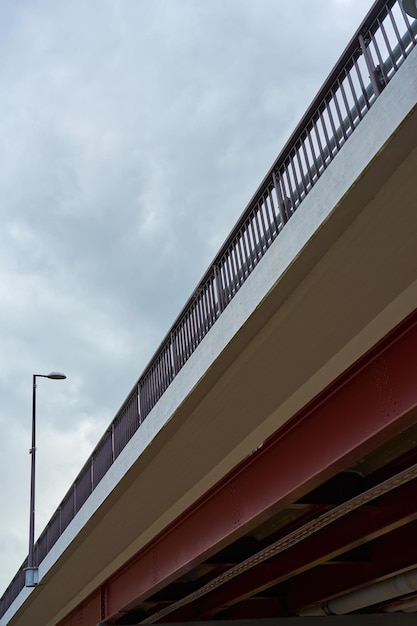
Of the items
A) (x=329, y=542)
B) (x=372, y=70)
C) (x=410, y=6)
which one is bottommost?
(x=329, y=542)

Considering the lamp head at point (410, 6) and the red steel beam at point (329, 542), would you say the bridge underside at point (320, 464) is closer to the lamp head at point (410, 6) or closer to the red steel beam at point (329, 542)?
the red steel beam at point (329, 542)

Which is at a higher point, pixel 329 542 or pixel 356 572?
pixel 329 542

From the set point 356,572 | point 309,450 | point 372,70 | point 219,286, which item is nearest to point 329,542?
point 356,572

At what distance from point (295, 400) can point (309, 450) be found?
2.47 ft

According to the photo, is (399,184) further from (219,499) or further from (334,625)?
(334,625)

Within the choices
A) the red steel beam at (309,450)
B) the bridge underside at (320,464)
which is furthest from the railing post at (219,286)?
the red steel beam at (309,450)

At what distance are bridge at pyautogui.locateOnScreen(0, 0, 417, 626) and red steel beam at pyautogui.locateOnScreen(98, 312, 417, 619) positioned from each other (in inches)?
1.1

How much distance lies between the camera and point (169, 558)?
47.8ft

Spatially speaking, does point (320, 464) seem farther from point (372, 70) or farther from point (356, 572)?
point (356, 572)

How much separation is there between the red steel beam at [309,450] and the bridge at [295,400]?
0.09ft

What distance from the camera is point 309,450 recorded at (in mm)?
10062

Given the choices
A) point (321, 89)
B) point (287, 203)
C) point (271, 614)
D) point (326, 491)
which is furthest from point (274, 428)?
point (271, 614)

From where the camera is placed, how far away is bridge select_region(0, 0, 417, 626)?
23.7 feet

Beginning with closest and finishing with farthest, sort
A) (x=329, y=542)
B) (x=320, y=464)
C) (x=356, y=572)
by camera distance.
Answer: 1. (x=320, y=464)
2. (x=329, y=542)
3. (x=356, y=572)
